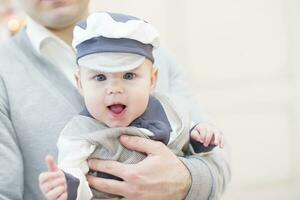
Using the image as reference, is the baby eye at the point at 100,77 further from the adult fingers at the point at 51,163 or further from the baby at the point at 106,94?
the adult fingers at the point at 51,163

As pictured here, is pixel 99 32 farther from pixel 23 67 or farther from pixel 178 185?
pixel 178 185

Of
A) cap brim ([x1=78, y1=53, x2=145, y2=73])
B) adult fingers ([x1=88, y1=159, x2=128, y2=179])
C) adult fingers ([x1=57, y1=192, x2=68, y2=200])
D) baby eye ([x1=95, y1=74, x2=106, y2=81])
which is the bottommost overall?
adult fingers ([x1=57, y1=192, x2=68, y2=200])

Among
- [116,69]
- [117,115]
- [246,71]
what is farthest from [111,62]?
[246,71]

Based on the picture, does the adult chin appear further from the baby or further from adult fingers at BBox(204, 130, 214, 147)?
adult fingers at BBox(204, 130, 214, 147)

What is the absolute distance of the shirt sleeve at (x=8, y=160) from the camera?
3.41 feet

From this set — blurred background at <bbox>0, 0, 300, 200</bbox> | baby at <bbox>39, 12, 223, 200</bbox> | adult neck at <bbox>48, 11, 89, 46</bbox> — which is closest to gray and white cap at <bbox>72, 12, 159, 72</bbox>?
baby at <bbox>39, 12, 223, 200</bbox>

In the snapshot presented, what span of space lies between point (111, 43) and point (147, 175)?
32 cm

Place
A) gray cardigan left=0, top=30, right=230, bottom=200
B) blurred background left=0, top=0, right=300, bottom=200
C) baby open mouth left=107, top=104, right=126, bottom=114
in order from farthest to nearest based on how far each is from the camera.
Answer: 1. blurred background left=0, top=0, right=300, bottom=200
2. gray cardigan left=0, top=30, right=230, bottom=200
3. baby open mouth left=107, top=104, right=126, bottom=114

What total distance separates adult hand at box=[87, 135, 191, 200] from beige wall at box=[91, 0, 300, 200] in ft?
5.20

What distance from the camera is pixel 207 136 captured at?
1.13 metres

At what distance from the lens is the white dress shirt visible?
1.22 meters

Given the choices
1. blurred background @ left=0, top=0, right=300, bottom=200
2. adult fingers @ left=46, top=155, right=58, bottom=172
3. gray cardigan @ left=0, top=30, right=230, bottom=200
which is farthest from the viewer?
blurred background @ left=0, top=0, right=300, bottom=200

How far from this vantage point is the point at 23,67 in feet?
3.89

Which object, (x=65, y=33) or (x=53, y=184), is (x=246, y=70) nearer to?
(x=65, y=33)
